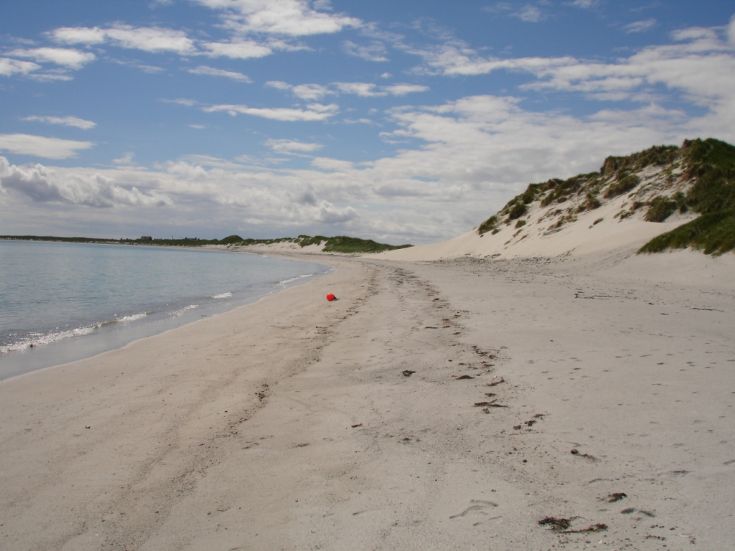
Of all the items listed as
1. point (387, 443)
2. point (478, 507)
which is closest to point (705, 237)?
point (387, 443)

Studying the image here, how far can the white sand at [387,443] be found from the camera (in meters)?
3.51

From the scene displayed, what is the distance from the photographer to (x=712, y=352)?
735 cm

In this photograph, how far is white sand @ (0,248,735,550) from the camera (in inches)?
138

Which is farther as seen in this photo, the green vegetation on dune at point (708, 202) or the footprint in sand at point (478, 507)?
the green vegetation on dune at point (708, 202)

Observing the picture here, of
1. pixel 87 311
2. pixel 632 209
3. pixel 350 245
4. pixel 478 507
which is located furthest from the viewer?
pixel 350 245

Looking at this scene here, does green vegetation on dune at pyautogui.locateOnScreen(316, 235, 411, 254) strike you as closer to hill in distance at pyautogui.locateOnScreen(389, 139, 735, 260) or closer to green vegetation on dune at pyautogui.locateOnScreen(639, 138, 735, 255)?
hill in distance at pyautogui.locateOnScreen(389, 139, 735, 260)

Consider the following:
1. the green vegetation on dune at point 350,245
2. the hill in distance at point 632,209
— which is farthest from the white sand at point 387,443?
the green vegetation on dune at point 350,245

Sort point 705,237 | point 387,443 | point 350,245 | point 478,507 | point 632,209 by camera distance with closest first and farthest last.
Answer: point 478,507
point 387,443
point 705,237
point 632,209
point 350,245

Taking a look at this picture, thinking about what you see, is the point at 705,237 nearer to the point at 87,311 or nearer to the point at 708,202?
A: the point at 708,202

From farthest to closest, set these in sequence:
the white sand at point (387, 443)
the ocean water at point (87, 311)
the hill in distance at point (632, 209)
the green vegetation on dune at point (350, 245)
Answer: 1. the green vegetation on dune at point (350, 245)
2. the hill in distance at point (632, 209)
3. the ocean water at point (87, 311)
4. the white sand at point (387, 443)

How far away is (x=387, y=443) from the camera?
16.2 ft

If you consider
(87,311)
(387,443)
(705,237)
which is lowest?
(87,311)

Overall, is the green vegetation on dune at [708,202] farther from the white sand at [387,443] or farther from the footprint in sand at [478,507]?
the footprint in sand at [478,507]

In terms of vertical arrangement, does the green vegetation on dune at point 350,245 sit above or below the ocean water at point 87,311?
above
